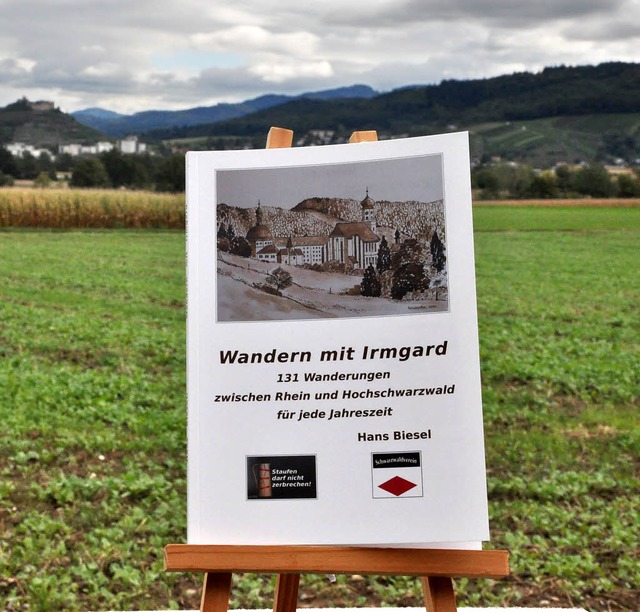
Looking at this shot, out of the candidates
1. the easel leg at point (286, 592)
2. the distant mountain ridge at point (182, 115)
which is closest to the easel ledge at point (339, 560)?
the easel leg at point (286, 592)

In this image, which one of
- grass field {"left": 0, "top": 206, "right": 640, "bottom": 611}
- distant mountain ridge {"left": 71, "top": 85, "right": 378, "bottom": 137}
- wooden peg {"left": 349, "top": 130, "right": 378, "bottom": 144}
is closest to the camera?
wooden peg {"left": 349, "top": 130, "right": 378, "bottom": 144}

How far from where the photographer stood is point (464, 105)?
22.6 feet

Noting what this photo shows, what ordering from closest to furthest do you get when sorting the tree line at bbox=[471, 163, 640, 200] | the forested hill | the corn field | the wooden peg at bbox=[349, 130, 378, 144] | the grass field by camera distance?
the wooden peg at bbox=[349, 130, 378, 144]
the grass field
the tree line at bbox=[471, 163, 640, 200]
the corn field
the forested hill

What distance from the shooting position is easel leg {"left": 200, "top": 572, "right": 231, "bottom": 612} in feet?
4.36

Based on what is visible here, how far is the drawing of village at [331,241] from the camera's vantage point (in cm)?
133

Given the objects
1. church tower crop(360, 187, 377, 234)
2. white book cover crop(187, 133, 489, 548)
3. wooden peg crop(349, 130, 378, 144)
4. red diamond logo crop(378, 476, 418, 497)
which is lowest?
red diamond logo crop(378, 476, 418, 497)

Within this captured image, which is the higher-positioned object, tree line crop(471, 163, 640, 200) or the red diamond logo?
tree line crop(471, 163, 640, 200)

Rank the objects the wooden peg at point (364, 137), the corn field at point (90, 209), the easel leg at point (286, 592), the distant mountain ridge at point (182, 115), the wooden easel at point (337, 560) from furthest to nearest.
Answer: the distant mountain ridge at point (182, 115), the corn field at point (90, 209), the easel leg at point (286, 592), the wooden peg at point (364, 137), the wooden easel at point (337, 560)

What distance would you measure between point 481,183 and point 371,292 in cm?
479

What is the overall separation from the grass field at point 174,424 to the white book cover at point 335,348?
144 centimetres

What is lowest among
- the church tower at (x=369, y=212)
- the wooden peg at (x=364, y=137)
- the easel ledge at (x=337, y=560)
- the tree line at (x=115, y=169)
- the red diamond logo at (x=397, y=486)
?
the easel ledge at (x=337, y=560)

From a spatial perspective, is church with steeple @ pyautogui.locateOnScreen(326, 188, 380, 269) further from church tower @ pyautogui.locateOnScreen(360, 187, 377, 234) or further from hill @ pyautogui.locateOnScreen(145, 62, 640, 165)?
hill @ pyautogui.locateOnScreen(145, 62, 640, 165)

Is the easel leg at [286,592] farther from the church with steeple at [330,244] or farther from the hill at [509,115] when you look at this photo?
the hill at [509,115]

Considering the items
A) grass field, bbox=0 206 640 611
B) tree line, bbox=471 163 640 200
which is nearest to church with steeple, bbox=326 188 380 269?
grass field, bbox=0 206 640 611
